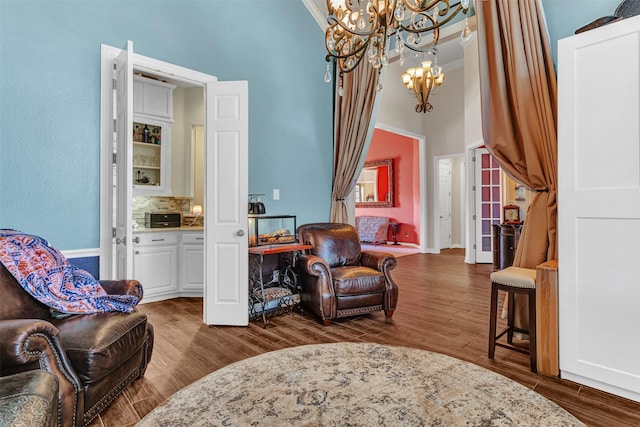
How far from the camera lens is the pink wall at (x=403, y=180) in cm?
844

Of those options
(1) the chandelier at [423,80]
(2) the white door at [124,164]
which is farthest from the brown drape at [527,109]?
(2) the white door at [124,164]

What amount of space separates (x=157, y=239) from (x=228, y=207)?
5.02ft

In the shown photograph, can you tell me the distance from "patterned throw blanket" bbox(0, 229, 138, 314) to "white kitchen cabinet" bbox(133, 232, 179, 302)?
1.93 meters

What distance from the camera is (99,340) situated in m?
1.70

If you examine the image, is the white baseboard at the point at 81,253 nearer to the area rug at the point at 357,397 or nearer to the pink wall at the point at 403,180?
the area rug at the point at 357,397

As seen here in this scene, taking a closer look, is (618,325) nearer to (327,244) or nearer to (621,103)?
(621,103)

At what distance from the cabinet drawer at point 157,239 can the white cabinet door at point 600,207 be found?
13.5 feet

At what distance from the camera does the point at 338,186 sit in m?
4.55

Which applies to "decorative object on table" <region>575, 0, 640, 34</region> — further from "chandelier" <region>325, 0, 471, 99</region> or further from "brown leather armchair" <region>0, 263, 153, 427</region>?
"brown leather armchair" <region>0, 263, 153, 427</region>

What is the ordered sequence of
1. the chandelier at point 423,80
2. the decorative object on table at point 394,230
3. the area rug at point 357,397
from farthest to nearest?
1. the decorative object on table at point 394,230
2. the chandelier at point 423,80
3. the area rug at point 357,397

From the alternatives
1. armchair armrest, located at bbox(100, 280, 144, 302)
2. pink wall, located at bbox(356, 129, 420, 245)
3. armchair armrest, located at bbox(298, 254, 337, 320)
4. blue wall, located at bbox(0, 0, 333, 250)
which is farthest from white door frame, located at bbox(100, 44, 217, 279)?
pink wall, located at bbox(356, 129, 420, 245)

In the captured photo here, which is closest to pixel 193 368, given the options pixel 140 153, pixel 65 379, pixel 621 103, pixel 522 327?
pixel 65 379

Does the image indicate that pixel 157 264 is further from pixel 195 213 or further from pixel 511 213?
pixel 511 213

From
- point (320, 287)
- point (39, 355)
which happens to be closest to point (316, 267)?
point (320, 287)
